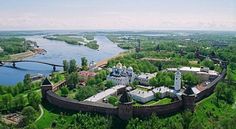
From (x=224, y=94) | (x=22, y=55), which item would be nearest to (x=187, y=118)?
(x=224, y=94)

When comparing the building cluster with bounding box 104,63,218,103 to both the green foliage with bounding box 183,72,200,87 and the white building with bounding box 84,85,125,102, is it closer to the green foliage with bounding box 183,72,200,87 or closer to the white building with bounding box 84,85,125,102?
the green foliage with bounding box 183,72,200,87

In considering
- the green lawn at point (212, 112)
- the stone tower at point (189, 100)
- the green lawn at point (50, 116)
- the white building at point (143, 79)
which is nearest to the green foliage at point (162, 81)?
the white building at point (143, 79)

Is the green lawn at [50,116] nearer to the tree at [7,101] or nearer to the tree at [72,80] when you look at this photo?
the tree at [7,101]

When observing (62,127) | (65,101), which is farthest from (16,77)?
(62,127)

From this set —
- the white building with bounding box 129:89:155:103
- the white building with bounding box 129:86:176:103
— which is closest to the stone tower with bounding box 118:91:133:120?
the white building with bounding box 129:89:155:103

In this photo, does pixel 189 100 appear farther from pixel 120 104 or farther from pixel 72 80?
pixel 72 80
